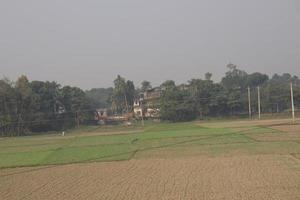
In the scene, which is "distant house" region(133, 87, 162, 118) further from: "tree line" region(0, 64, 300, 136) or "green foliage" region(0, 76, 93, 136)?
"green foliage" region(0, 76, 93, 136)

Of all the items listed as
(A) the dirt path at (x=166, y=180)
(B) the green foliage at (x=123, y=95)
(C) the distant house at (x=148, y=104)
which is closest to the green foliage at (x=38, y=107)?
(C) the distant house at (x=148, y=104)

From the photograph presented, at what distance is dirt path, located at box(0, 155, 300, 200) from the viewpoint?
11.2 m

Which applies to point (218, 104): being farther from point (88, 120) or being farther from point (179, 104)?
point (88, 120)

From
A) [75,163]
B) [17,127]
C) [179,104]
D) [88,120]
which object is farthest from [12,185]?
[88,120]

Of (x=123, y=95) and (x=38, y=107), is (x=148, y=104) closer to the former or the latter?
(x=123, y=95)

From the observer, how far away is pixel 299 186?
1133cm

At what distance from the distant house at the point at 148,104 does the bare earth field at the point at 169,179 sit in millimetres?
57197

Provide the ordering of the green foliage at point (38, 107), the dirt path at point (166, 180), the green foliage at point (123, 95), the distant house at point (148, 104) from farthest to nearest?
the green foliage at point (123, 95)
the distant house at point (148, 104)
the green foliage at point (38, 107)
the dirt path at point (166, 180)

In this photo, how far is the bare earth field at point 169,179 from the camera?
11281mm

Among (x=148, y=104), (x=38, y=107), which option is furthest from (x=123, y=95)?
(x=38, y=107)

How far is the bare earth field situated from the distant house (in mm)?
57197

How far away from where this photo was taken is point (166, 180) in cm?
1370

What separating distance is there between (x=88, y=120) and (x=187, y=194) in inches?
2816

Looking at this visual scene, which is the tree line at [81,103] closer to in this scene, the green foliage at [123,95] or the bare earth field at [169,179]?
the green foliage at [123,95]
